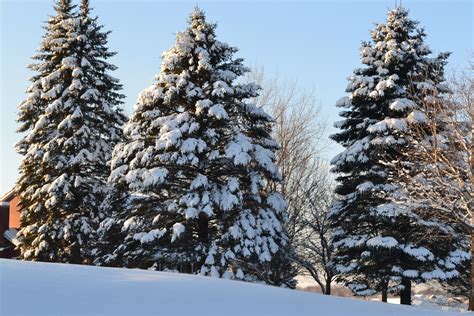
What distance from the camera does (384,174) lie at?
20.2 m

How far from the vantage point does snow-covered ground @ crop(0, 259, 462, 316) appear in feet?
22.0

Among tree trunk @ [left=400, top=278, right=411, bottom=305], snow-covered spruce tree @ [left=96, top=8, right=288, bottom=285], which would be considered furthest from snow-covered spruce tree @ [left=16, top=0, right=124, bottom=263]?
tree trunk @ [left=400, top=278, right=411, bottom=305]

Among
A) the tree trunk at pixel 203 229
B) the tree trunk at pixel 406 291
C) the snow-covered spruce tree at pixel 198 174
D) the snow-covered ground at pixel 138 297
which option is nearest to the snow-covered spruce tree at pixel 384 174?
the tree trunk at pixel 406 291

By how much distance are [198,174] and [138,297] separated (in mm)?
11154

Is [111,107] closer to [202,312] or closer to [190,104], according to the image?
[190,104]

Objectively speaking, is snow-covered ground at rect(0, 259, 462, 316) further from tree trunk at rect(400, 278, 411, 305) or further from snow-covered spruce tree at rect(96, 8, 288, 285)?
tree trunk at rect(400, 278, 411, 305)

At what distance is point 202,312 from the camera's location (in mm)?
7105

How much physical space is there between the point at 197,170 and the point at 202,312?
12.4 metres

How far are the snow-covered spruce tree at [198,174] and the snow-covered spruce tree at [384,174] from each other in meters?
3.20

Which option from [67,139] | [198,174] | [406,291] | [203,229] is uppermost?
[67,139]

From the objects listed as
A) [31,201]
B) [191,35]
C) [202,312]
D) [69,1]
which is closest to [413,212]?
[191,35]

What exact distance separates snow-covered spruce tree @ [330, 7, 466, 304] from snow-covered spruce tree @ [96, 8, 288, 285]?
10.5 feet

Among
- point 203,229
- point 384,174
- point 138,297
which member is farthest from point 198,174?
point 138,297

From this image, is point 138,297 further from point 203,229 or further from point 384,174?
point 384,174
